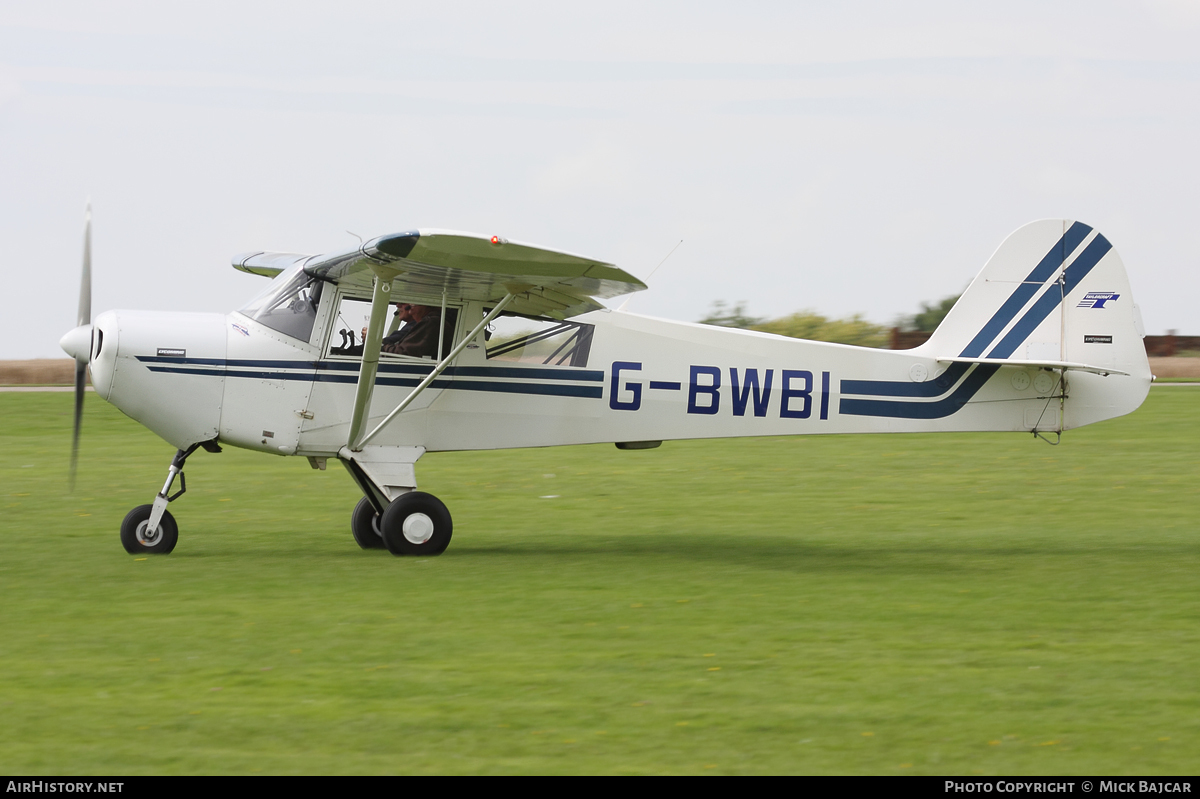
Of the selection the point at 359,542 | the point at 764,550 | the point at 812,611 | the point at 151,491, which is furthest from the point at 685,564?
the point at 151,491

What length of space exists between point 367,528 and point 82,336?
297 centimetres

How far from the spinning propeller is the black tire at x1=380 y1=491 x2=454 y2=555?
268 cm

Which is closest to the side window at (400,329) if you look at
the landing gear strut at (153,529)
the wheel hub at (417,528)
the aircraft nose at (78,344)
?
the wheel hub at (417,528)

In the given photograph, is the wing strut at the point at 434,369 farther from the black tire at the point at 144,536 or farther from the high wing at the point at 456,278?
the black tire at the point at 144,536

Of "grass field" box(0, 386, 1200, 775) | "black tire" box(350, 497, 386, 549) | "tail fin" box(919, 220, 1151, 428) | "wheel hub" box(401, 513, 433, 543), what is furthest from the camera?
"tail fin" box(919, 220, 1151, 428)

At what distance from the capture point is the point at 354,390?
1037cm

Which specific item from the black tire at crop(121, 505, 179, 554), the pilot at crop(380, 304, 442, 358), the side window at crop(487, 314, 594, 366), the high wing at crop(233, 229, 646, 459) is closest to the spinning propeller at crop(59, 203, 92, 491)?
the black tire at crop(121, 505, 179, 554)

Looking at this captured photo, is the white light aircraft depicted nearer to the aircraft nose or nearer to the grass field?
the aircraft nose

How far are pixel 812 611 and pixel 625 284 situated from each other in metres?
3.12

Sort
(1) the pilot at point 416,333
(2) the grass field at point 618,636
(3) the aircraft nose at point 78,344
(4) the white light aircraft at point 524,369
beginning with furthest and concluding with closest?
1. (1) the pilot at point 416,333
2. (4) the white light aircraft at point 524,369
3. (3) the aircraft nose at point 78,344
4. (2) the grass field at point 618,636

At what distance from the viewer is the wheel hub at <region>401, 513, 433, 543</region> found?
10.1 m

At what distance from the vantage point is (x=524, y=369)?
1070cm

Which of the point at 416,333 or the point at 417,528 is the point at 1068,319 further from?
the point at 417,528

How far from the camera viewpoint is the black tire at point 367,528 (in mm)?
10914
